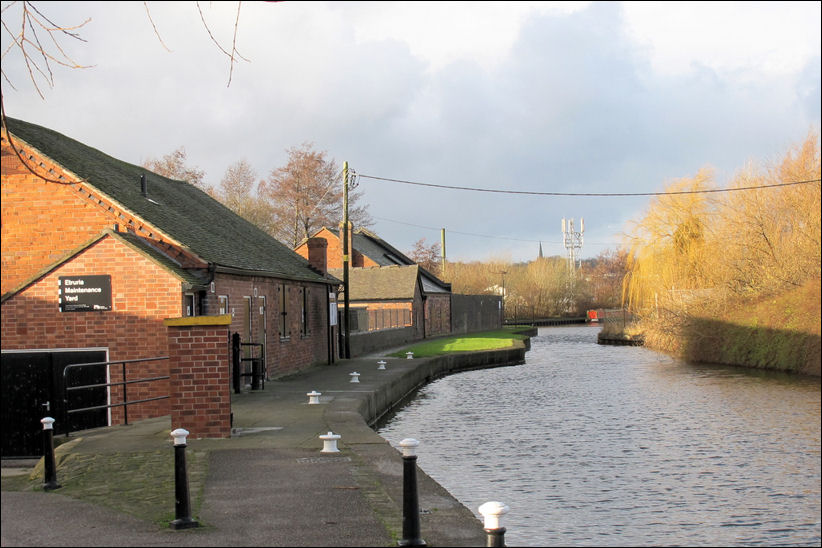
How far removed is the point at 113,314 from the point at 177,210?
241 inches

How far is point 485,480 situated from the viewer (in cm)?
1181

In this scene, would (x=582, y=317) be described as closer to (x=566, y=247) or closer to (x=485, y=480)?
(x=566, y=247)

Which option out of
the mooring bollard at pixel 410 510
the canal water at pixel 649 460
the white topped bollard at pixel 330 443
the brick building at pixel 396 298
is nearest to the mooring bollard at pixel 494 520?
the mooring bollard at pixel 410 510

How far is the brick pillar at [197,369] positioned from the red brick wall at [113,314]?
4466 millimetres

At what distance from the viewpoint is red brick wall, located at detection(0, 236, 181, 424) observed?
15.6 m

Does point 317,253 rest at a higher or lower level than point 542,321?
higher

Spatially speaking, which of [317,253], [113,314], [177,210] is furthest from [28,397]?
[317,253]

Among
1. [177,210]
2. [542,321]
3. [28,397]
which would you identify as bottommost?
[542,321]

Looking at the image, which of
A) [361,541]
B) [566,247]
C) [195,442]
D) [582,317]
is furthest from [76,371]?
[566,247]

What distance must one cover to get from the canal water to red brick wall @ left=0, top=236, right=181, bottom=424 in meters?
5.09

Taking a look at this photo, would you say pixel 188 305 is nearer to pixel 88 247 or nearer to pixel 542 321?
pixel 88 247

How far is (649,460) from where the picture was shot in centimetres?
1238

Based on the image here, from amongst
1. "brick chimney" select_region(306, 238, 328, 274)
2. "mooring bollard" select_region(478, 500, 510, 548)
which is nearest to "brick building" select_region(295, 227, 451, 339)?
"brick chimney" select_region(306, 238, 328, 274)

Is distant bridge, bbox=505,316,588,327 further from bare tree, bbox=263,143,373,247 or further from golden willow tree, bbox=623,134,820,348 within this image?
golden willow tree, bbox=623,134,820,348
